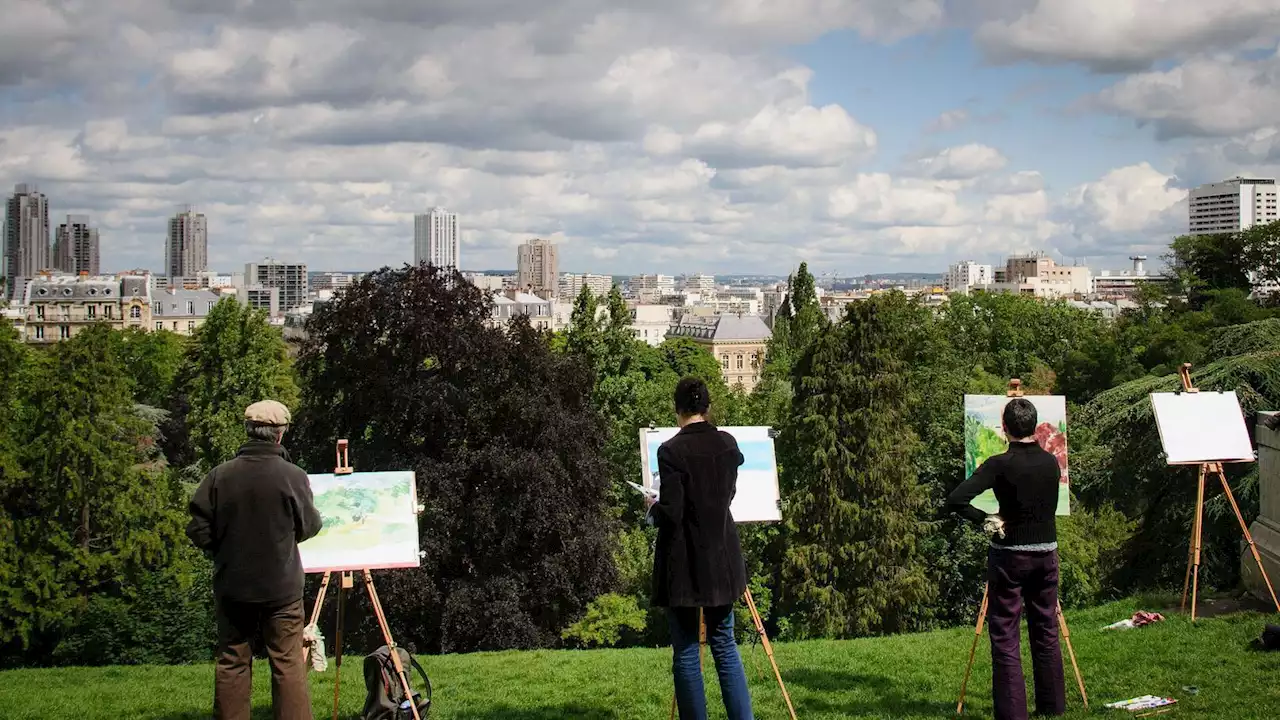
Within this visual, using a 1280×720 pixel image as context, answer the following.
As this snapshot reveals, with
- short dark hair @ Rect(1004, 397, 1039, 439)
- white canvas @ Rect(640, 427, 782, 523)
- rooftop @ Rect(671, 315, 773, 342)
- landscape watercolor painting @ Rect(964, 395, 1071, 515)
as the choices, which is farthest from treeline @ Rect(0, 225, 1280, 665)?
rooftop @ Rect(671, 315, 773, 342)

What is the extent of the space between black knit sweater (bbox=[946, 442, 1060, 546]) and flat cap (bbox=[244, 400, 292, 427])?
4.00 meters

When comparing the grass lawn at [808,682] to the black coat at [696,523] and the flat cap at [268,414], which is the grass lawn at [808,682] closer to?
the black coat at [696,523]

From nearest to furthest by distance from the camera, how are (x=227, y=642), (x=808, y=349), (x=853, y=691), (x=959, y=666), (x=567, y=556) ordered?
(x=227, y=642) → (x=853, y=691) → (x=959, y=666) → (x=567, y=556) → (x=808, y=349)

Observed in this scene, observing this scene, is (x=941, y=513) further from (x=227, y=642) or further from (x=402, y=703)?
(x=227, y=642)

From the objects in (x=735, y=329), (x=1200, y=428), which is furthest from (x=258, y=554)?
(x=735, y=329)

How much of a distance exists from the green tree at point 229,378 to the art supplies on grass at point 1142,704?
3169 centimetres

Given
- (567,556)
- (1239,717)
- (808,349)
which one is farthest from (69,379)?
(1239,717)

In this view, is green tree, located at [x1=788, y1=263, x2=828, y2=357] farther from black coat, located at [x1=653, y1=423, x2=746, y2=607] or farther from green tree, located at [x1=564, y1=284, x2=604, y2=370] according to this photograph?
black coat, located at [x1=653, y1=423, x2=746, y2=607]

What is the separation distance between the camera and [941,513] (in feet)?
87.1

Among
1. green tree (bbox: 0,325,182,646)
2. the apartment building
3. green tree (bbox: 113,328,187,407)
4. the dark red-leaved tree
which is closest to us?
the dark red-leaved tree

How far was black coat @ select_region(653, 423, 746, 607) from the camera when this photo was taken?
6.54 m

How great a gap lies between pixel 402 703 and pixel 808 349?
735 inches

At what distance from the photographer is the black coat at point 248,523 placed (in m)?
6.61

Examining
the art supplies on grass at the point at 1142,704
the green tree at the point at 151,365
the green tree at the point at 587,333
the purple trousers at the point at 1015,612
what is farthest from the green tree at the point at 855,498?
the green tree at the point at 151,365
